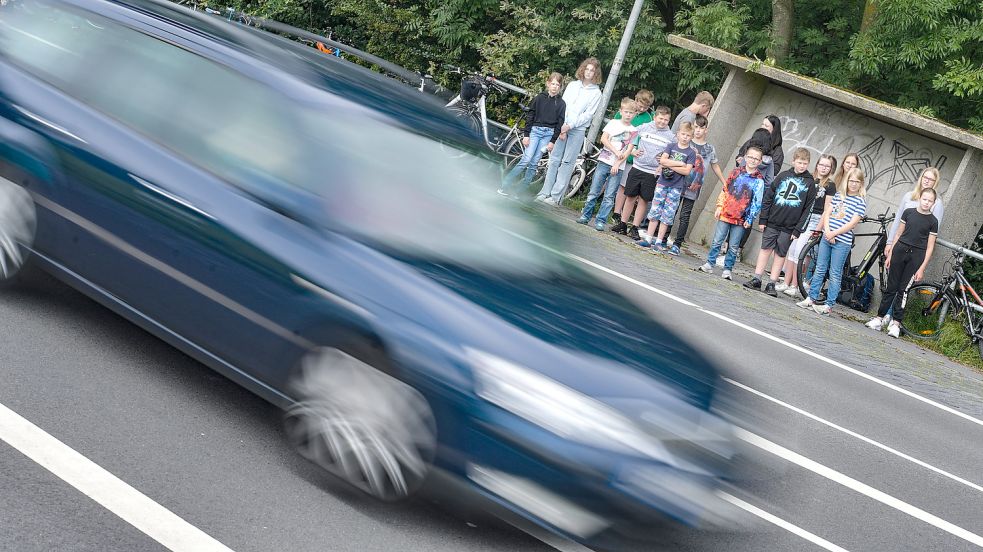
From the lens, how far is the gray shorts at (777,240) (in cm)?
1455

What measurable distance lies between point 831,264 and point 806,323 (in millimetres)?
1485

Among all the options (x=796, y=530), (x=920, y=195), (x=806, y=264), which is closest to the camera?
(x=796, y=530)

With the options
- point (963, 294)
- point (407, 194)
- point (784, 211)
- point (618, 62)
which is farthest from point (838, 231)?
point (407, 194)

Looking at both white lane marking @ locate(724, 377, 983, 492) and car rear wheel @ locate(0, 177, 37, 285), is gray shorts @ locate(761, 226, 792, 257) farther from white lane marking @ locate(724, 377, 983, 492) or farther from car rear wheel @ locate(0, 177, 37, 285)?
car rear wheel @ locate(0, 177, 37, 285)

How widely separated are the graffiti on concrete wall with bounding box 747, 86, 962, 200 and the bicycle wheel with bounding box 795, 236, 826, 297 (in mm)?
2265

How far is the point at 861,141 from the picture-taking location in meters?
16.5

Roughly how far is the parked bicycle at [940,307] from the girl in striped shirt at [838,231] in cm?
92

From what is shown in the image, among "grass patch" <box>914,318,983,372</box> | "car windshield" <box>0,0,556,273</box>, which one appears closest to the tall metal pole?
"grass patch" <box>914,318,983,372</box>

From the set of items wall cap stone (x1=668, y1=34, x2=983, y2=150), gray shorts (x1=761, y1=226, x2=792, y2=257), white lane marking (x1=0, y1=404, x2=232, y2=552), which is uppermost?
wall cap stone (x1=668, y1=34, x2=983, y2=150)

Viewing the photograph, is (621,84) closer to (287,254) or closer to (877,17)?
(877,17)

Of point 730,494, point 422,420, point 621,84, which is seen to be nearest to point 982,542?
point 730,494

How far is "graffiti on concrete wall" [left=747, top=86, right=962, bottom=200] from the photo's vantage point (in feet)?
52.3

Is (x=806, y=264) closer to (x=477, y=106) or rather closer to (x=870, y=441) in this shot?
(x=477, y=106)

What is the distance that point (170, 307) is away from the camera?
208 inches
